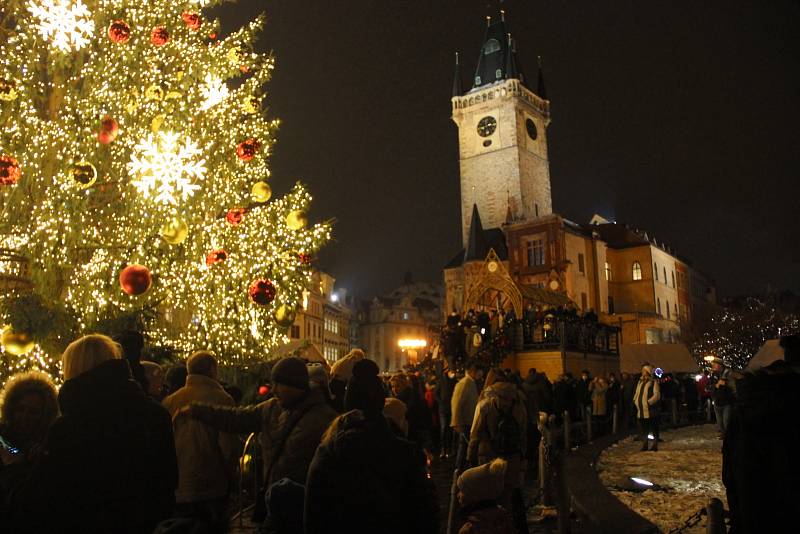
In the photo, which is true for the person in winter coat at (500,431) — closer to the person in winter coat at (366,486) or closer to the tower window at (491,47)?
the person in winter coat at (366,486)

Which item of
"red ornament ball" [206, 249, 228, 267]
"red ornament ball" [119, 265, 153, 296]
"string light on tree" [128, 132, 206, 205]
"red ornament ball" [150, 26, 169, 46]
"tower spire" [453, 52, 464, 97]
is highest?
"tower spire" [453, 52, 464, 97]

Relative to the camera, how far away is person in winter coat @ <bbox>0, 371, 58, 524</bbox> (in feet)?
10.7

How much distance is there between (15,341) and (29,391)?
5.07m

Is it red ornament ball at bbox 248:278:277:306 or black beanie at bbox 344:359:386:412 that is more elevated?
red ornament ball at bbox 248:278:277:306

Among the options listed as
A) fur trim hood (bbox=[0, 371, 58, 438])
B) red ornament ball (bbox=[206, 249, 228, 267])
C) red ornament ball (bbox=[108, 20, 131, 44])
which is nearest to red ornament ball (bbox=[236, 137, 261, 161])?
red ornament ball (bbox=[206, 249, 228, 267])

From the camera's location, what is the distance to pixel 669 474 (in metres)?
11.4

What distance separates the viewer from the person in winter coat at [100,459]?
2.84m

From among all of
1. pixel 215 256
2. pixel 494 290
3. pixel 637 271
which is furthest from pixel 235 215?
pixel 637 271

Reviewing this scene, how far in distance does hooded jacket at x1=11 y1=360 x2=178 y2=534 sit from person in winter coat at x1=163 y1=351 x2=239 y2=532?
1.41m

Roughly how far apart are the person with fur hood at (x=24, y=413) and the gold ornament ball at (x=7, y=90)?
6.82m

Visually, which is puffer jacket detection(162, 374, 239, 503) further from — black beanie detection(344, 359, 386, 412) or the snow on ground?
the snow on ground

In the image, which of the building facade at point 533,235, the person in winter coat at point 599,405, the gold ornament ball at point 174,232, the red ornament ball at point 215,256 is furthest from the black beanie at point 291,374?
the building facade at point 533,235

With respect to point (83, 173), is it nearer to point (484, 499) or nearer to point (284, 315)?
point (284, 315)

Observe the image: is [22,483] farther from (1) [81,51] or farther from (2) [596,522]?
(1) [81,51]
